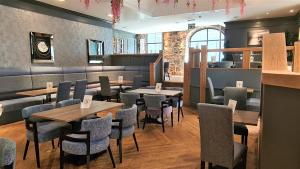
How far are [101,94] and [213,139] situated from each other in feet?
15.8

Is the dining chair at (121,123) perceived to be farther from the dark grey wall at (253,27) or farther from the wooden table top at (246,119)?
the dark grey wall at (253,27)

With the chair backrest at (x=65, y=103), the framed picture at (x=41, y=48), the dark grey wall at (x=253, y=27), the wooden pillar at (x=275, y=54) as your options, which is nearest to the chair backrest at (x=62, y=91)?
the chair backrest at (x=65, y=103)

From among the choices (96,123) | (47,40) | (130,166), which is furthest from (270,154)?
(47,40)

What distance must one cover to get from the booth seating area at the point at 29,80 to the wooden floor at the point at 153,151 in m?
0.49

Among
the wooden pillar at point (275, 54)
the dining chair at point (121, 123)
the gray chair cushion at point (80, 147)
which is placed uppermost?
the wooden pillar at point (275, 54)

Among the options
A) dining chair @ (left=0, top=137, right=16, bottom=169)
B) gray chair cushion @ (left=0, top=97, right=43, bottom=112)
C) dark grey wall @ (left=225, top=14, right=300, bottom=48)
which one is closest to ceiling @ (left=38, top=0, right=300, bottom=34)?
dark grey wall @ (left=225, top=14, right=300, bottom=48)

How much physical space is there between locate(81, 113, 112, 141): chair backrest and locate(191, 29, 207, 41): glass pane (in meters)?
11.1

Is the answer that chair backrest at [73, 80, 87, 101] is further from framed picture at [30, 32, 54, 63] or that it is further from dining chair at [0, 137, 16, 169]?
dining chair at [0, 137, 16, 169]

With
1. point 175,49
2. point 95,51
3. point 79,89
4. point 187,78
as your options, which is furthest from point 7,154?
point 175,49

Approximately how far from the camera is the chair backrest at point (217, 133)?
203 cm

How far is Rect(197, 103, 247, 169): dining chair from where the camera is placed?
6.67ft

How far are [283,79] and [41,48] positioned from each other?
22.1ft

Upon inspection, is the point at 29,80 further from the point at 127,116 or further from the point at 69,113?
the point at 127,116

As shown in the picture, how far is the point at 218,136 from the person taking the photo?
2.11m
